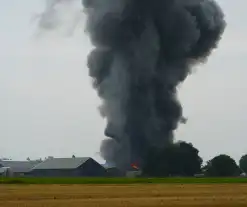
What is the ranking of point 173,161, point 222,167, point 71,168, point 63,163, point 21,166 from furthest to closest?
1. point 21,166
2. point 63,163
3. point 71,168
4. point 222,167
5. point 173,161

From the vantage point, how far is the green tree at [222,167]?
101 meters

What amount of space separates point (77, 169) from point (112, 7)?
36.6 meters

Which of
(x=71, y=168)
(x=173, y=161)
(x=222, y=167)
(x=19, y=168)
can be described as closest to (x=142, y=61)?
(x=173, y=161)

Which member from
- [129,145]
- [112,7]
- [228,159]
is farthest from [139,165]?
[112,7]

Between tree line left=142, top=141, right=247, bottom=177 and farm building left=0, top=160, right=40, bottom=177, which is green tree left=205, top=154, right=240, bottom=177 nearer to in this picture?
tree line left=142, top=141, right=247, bottom=177

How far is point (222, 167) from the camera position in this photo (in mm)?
101875

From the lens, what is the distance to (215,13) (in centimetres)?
10262

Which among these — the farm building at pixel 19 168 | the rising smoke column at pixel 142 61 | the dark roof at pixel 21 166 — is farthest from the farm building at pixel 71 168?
the rising smoke column at pixel 142 61

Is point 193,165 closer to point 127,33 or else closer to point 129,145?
point 129,145

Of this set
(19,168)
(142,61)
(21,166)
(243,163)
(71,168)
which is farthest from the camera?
(21,166)

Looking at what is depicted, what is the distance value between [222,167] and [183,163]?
320 inches

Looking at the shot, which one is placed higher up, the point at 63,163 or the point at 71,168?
the point at 63,163

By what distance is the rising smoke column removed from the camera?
318ft

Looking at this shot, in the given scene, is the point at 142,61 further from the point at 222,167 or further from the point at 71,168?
the point at 71,168
